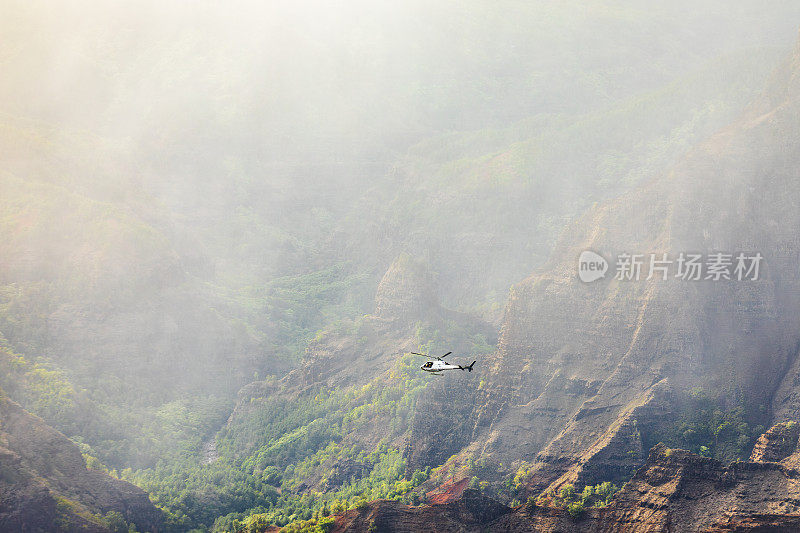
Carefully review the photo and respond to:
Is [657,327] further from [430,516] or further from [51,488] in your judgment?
[51,488]

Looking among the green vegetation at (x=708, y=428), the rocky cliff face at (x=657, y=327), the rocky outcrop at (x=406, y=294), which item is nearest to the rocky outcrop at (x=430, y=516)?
the rocky cliff face at (x=657, y=327)

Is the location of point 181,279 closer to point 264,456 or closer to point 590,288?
point 264,456

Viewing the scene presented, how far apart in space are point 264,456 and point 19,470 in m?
45.1

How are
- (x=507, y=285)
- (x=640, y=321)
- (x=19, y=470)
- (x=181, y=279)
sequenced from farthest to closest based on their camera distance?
(x=507, y=285) < (x=181, y=279) < (x=640, y=321) < (x=19, y=470)

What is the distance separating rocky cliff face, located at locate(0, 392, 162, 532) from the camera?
10112cm

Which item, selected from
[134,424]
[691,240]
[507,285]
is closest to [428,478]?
[691,240]

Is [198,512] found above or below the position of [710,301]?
below

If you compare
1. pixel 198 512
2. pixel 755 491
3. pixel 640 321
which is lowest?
pixel 198 512

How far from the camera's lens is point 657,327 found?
112 meters

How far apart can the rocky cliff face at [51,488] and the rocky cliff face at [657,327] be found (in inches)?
1442

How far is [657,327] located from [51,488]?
238 feet

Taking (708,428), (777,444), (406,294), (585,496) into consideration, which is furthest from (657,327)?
(406,294)

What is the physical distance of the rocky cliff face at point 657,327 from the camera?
10875cm

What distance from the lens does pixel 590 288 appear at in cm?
11950
